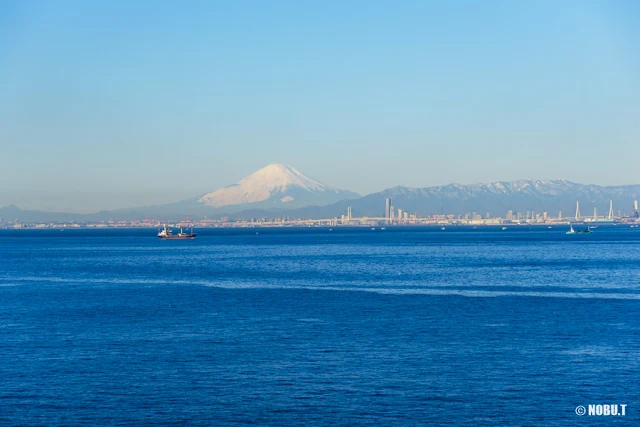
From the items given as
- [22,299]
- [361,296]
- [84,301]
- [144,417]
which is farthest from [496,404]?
[22,299]

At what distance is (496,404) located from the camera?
80.5 ft

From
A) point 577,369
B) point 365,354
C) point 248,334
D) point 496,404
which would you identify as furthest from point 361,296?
point 496,404

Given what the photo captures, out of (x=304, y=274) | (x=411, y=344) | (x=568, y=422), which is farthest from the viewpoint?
(x=304, y=274)

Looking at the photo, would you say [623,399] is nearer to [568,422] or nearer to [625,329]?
[568,422]

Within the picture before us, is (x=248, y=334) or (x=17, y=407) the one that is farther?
(x=248, y=334)

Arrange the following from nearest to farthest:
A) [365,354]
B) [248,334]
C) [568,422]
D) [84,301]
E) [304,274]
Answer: [568,422] < [365,354] < [248,334] < [84,301] < [304,274]

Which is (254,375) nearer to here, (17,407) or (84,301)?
(17,407)

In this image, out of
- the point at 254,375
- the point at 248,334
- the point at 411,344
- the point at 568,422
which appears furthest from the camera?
the point at 248,334

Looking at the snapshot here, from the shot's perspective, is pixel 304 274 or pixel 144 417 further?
pixel 304 274

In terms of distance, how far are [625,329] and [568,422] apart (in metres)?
17.0

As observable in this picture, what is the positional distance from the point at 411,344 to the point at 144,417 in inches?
565

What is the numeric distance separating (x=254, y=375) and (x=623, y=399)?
41.7ft

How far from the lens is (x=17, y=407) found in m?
24.7

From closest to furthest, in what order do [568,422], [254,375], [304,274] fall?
[568,422] < [254,375] < [304,274]
